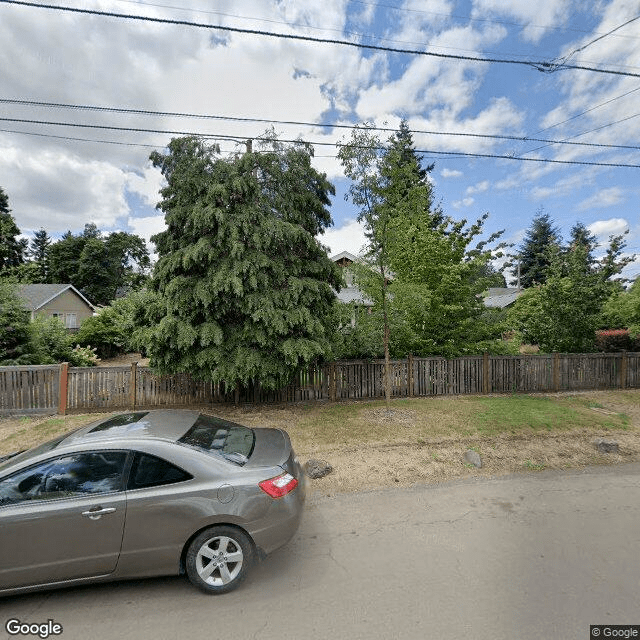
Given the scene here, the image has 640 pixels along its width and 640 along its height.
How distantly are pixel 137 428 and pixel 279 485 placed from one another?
148 centimetres

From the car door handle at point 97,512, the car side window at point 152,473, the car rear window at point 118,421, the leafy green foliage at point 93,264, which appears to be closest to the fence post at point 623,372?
the car side window at point 152,473

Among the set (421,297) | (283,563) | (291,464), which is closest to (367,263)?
(421,297)

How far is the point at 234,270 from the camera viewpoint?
7.05 meters

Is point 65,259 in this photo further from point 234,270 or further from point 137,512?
point 137,512

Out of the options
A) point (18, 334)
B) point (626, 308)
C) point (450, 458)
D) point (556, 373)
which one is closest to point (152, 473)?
point (450, 458)

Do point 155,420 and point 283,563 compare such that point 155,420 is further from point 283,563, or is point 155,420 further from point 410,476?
point 410,476

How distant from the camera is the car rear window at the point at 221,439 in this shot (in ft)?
10.9

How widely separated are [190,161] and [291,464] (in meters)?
6.66

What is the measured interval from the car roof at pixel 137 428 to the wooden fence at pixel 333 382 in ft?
14.9

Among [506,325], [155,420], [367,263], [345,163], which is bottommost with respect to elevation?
[155,420]

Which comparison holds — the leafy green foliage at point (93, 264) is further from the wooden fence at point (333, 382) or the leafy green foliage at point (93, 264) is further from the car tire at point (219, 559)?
the car tire at point (219, 559)

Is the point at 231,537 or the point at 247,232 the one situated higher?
the point at 247,232

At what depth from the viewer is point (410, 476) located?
511 cm

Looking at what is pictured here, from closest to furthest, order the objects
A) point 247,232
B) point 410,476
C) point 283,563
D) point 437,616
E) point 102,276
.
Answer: point 437,616 < point 283,563 < point 410,476 < point 247,232 < point 102,276
